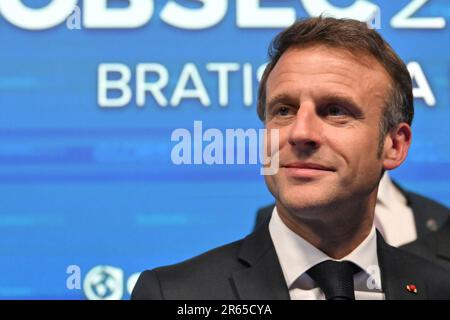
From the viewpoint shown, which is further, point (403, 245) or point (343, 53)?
point (403, 245)

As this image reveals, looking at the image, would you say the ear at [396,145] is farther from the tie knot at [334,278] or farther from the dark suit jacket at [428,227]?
the dark suit jacket at [428,227]

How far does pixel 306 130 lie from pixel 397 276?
386 millimetres

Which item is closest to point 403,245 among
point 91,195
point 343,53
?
point 343,53

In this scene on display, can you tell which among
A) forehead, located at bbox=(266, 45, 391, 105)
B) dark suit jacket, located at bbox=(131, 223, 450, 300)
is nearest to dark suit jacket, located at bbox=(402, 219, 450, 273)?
dark suit jacket, located at bbox=(131, 223, 450, 300)

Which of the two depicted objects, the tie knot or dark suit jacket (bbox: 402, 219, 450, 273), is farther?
dark suit jacket (bbox: 402, 219, 450, 273)

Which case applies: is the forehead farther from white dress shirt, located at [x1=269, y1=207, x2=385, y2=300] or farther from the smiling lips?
white dress shirt, located at [x1=269, y1=207, x2=385, y2=300]

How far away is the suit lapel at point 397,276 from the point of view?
158 cm

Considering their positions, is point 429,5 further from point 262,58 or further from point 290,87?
point 290,87

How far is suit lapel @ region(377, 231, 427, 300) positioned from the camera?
1.58m

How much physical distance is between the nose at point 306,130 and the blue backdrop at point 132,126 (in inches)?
22.1

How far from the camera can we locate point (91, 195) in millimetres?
2068

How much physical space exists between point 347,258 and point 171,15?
0.92 m

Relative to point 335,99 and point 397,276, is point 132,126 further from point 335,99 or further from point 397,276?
point 397,276

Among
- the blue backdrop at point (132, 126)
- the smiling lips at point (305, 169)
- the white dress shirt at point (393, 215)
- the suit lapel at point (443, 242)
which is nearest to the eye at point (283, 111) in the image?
the smiling lips at point (305, 169)
